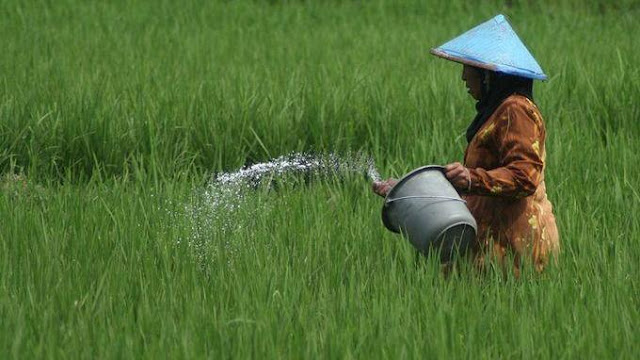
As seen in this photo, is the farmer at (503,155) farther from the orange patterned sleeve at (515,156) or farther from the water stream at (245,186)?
the water stream at (245,186)

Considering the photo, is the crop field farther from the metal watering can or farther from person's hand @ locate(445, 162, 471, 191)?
person's hand @ locate(445, 162, 471, 191)

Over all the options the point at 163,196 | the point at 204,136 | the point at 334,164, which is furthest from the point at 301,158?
the point at 163,196

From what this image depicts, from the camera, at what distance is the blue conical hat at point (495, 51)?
9.21 feet

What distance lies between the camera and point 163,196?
3.66 m

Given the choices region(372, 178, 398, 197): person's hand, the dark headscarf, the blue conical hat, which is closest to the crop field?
region(372, 178, 398, 197): person's hand

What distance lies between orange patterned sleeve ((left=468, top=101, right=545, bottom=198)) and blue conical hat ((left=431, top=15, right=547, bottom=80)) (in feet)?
0.29

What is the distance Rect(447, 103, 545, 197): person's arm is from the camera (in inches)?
108

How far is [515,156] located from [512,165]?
1.1 inches

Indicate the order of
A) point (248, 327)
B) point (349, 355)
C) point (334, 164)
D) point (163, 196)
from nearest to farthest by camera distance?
point (349, 355), point (248, 327), point (163, 196), point (334, 164)

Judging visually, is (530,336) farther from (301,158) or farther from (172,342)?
(301,158)

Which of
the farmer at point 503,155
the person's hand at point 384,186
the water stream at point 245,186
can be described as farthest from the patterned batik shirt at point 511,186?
the water stream at point 245,186

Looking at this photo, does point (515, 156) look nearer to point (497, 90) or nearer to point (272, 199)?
point (497, 90)

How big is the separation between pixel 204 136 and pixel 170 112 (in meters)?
0.22

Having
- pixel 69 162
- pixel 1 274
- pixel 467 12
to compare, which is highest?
pixel 1 274
